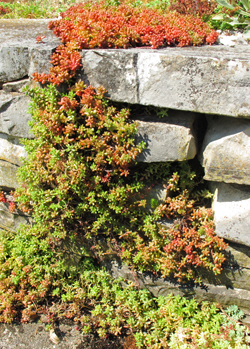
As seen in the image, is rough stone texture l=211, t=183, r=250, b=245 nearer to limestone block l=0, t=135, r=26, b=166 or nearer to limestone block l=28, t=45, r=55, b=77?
limestone block l=28, t=45, r=55, b=77

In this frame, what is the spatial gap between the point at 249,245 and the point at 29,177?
2673 millimetres

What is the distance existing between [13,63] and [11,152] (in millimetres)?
1160

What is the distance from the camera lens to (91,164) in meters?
3.23

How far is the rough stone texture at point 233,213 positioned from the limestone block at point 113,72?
1440 millimetres

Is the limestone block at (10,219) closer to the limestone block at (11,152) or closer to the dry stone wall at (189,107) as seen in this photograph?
the limestone block at (11,152)

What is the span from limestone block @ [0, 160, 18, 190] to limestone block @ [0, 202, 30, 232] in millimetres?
381

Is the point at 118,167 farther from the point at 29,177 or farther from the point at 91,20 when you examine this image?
the point at 91,20

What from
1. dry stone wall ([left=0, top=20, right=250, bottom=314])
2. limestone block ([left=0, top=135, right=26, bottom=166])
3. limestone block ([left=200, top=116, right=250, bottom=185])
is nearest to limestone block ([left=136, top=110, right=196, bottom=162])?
dry stone wall ([left=0, top=20, right=250, bottom=314])

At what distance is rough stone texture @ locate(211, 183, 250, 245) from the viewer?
9.87 ft

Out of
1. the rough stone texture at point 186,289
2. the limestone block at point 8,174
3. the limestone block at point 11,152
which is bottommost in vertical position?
the rough stone texture at point 186,289

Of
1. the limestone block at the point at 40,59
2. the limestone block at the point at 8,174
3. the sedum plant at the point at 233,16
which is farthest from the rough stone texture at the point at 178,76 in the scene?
the limestone block at the point at 8,174

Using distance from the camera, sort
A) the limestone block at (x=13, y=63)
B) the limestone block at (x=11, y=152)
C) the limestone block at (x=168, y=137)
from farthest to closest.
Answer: the limestone block at (x=11, y=152)
the limestone block at (x=13, y=63)
the limestone block at (x=168, y=137)

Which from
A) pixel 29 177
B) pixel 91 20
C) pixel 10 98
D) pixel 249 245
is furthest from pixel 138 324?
pixel 91 20

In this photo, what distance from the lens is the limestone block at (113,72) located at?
282 centimetres
